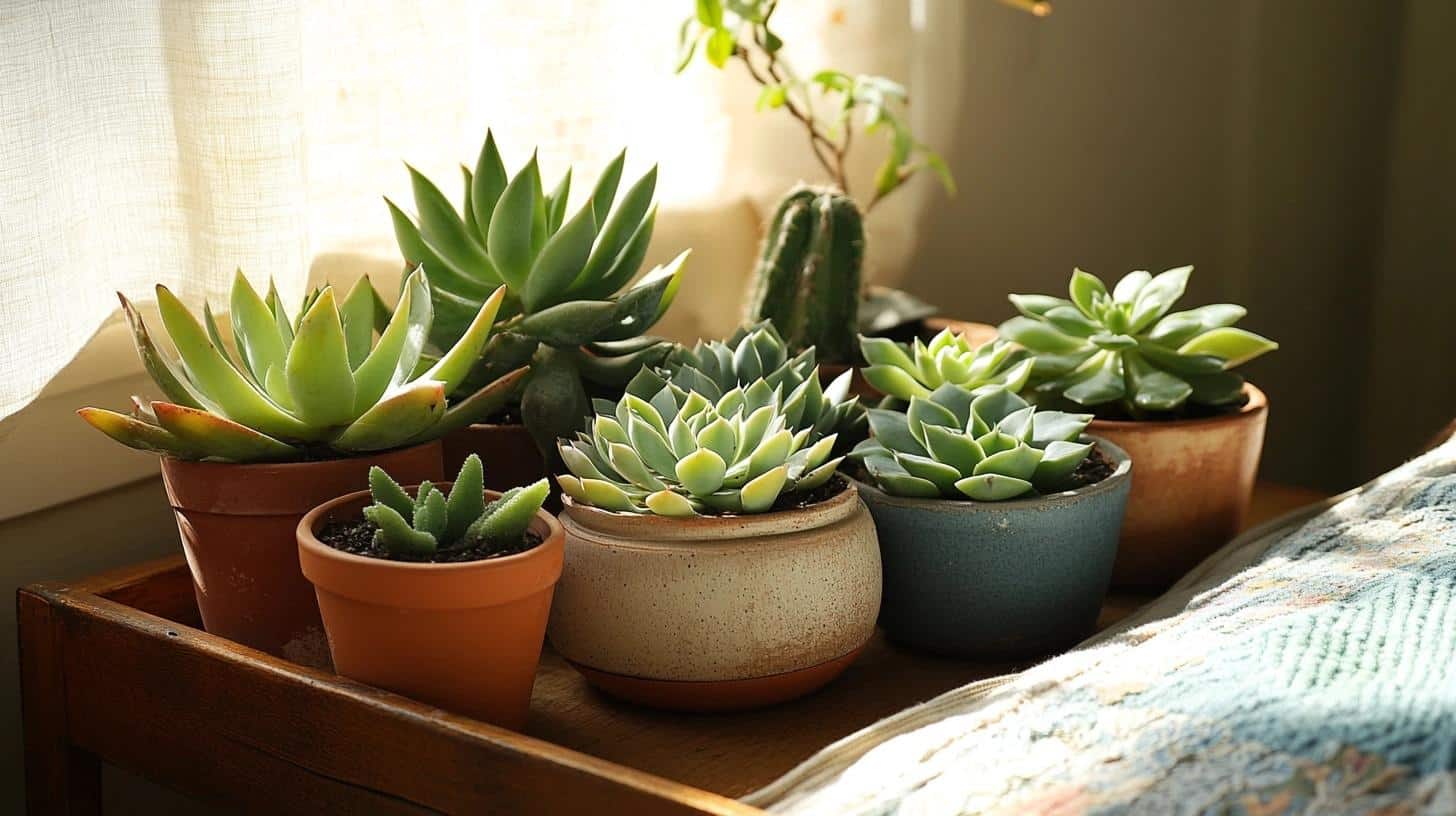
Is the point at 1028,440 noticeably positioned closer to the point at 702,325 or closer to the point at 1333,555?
the point at 1333,555

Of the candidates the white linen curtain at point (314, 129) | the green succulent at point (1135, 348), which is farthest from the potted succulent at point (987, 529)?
the white linen curtain at point (314, 129)

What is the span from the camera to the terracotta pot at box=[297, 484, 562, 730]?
0.58 m

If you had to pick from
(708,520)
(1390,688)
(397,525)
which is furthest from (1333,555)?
(397,525)

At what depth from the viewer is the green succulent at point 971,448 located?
710 millimetres

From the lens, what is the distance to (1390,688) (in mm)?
507

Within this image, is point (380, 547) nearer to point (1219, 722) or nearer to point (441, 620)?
point (441, 620)

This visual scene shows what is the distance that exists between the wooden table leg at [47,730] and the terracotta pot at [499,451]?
9.0 inches

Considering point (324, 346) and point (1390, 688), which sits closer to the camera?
point (1390, 688)

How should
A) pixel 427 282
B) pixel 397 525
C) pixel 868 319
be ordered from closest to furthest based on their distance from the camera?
pixel 397 525, pixel 427 282, pixel 868 319

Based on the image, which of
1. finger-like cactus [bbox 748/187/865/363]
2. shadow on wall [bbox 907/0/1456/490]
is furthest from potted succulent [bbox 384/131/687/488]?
shadow on wall [bbox 907/0/1456/490]

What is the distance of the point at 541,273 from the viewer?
0.76 metres

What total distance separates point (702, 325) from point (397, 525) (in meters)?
0.68

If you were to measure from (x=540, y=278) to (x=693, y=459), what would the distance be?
194mm

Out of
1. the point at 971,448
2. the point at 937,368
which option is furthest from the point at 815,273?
the point at 971,448
